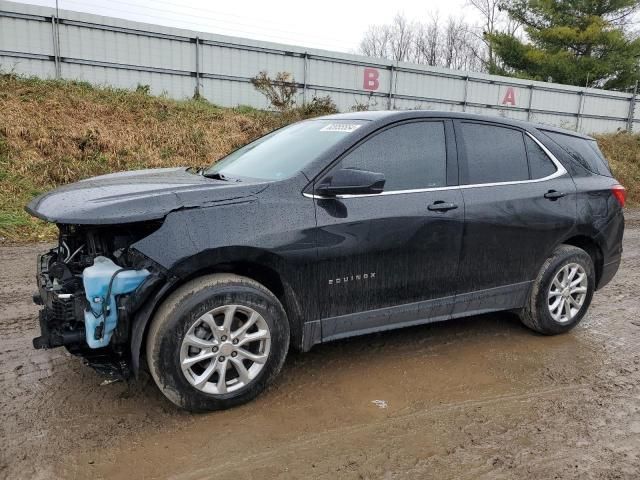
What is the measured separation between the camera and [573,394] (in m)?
3.35

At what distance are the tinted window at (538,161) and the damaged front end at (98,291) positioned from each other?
2992 millimetres

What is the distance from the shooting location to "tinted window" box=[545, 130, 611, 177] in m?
4.46

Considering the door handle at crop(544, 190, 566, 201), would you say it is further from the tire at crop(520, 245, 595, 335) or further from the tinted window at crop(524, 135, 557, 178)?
the tire at crop(520, 245, 595, 335)

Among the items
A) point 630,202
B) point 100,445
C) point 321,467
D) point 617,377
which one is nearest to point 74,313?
point 100,445

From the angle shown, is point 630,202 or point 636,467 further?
point 630,202

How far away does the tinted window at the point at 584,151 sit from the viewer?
176 inches

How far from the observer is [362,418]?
2.99 metres

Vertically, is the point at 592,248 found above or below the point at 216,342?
above

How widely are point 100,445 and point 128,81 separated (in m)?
12.7

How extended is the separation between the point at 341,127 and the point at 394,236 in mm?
882

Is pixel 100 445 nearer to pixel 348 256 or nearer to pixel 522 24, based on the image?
pixel 348 256

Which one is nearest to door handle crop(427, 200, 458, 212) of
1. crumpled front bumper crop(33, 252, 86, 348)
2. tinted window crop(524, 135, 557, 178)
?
tinted window crop(524, 135, 557, 178)

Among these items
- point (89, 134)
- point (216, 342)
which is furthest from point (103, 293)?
point (89, 134)

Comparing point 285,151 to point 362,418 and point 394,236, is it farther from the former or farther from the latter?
point 362,418
